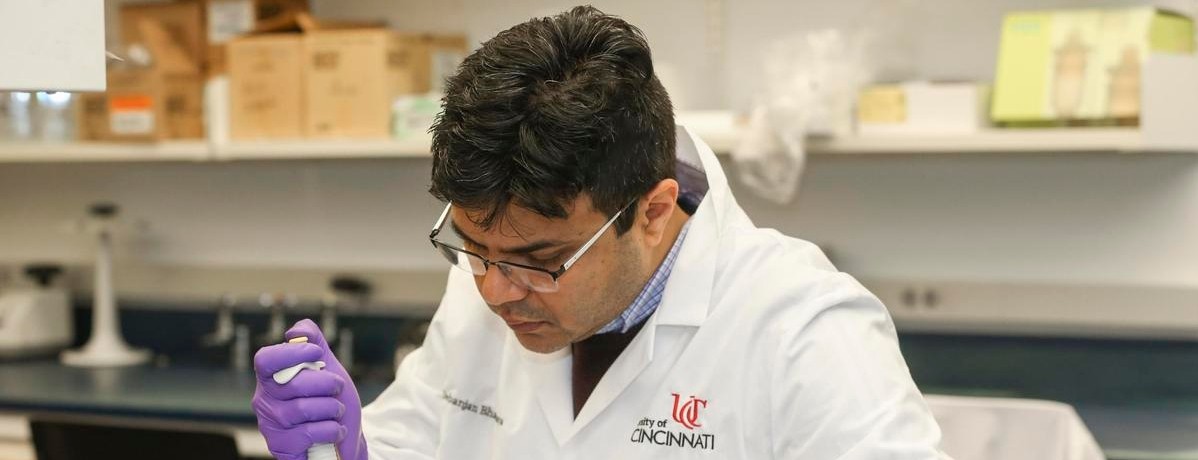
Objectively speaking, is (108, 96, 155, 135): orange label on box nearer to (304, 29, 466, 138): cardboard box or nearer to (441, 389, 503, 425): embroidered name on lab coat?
(304, 29, 466, 138): cardboard box

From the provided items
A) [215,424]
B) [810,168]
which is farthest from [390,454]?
[810,168]

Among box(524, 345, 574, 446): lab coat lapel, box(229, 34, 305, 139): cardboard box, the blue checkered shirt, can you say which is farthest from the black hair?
box(229, 34, 305, 139): cardboard box

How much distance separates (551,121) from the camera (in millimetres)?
1247

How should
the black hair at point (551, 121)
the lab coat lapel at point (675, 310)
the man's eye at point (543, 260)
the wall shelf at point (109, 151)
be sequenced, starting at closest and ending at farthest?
the black hair at point (551, 121)
the man's eye at point (543, 260)
the lab coat lapel at point (675, 310)
the wall shelf at point (109, 151)

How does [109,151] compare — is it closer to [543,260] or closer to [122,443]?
[122,443]

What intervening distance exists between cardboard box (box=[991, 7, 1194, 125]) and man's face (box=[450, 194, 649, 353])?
4.02 ft

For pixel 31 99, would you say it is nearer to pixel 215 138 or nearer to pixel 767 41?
pixel 215 138

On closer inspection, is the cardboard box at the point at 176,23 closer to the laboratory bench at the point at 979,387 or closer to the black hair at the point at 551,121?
the laboratory bench at the point at 979,387

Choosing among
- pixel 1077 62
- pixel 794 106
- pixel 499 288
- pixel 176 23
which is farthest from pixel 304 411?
pixel 176 23

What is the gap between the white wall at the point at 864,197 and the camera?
267 cm

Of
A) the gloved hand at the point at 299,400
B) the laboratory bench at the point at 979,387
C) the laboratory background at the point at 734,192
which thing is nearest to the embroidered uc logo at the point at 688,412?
the gloved hand at the point at 299,400

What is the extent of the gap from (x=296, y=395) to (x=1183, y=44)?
5.99 ft

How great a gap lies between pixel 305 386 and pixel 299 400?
18mm

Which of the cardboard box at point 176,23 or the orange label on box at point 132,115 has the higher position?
the cardboard box at point 176,23
